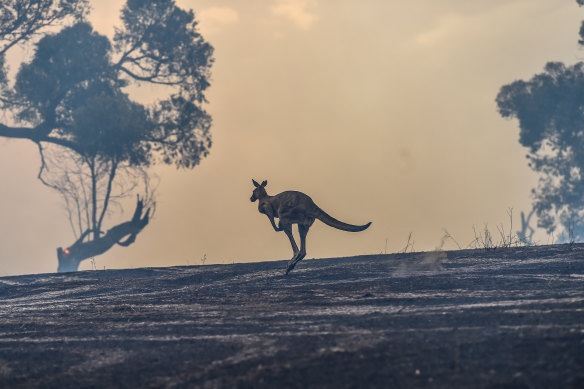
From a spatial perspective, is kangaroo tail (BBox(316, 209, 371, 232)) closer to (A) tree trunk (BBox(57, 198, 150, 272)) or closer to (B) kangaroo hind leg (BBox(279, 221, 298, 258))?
(B) kangaroo hind leg (BBox(279, 221, 298, 258))

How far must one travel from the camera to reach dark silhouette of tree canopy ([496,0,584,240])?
34.6 m

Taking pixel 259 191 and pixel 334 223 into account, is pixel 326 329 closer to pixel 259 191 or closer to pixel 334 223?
pixel 334 223

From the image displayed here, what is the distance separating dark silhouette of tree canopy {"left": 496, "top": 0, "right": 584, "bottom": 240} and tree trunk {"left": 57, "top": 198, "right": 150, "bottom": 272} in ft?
54.6

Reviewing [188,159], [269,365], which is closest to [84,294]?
[269,365]

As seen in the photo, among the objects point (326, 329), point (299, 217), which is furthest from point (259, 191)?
point (326, 329)

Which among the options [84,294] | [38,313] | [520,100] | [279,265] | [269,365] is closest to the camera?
[269,365]

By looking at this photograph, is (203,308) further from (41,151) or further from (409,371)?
(41,151)

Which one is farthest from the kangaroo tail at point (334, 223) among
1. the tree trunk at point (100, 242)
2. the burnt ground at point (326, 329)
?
the tree trunk at point (100, 242)

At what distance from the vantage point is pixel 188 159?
3148cm

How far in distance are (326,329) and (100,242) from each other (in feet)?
81.0

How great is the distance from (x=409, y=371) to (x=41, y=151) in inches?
1060

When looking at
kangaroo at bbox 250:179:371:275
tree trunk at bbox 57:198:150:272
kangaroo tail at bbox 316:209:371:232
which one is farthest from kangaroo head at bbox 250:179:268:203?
tree trunk at bbox 57:198:150:272

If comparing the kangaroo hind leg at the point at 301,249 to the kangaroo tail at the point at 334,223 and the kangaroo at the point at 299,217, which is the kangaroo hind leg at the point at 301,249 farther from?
the kangaroo tail at the point at 334,223

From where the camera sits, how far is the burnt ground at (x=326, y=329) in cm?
647
